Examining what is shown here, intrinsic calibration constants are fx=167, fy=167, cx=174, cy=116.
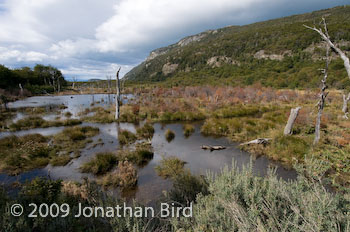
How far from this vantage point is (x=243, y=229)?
87.7 inches

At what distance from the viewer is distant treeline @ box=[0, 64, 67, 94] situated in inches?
1875

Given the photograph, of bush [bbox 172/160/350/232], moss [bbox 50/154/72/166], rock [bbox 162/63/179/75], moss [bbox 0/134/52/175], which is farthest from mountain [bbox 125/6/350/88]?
moss [bbox 0/134/52/175]

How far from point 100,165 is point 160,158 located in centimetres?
292

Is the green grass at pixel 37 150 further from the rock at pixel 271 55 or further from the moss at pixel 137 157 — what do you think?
the rock at pixel 271 55

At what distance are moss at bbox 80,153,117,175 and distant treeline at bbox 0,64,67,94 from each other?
175ft

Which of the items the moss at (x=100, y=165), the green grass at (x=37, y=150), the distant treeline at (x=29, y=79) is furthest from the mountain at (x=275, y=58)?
the distant treeline at (x=29, y=79)

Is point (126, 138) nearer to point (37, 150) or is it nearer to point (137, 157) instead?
point (137, 157)

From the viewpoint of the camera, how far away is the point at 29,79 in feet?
199

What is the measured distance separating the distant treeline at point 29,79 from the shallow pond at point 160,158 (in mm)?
50945

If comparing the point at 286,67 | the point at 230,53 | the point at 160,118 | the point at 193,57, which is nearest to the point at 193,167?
the point at 160,118

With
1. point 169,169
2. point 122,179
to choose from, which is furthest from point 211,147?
point 122,179

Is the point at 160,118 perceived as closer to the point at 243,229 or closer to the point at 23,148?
the point at 23,148

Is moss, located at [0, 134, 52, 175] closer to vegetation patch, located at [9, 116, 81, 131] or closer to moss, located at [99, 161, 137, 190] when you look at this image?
moss, located at [99, 161, 137, 190]

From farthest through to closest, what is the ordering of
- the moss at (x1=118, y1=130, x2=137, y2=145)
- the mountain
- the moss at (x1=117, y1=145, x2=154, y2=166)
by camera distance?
the mountain < the moss at (x1=118, y1=130, x2=137, y2=145) < the moss at (x1=117, y1=145, x2=154, y2=166)
